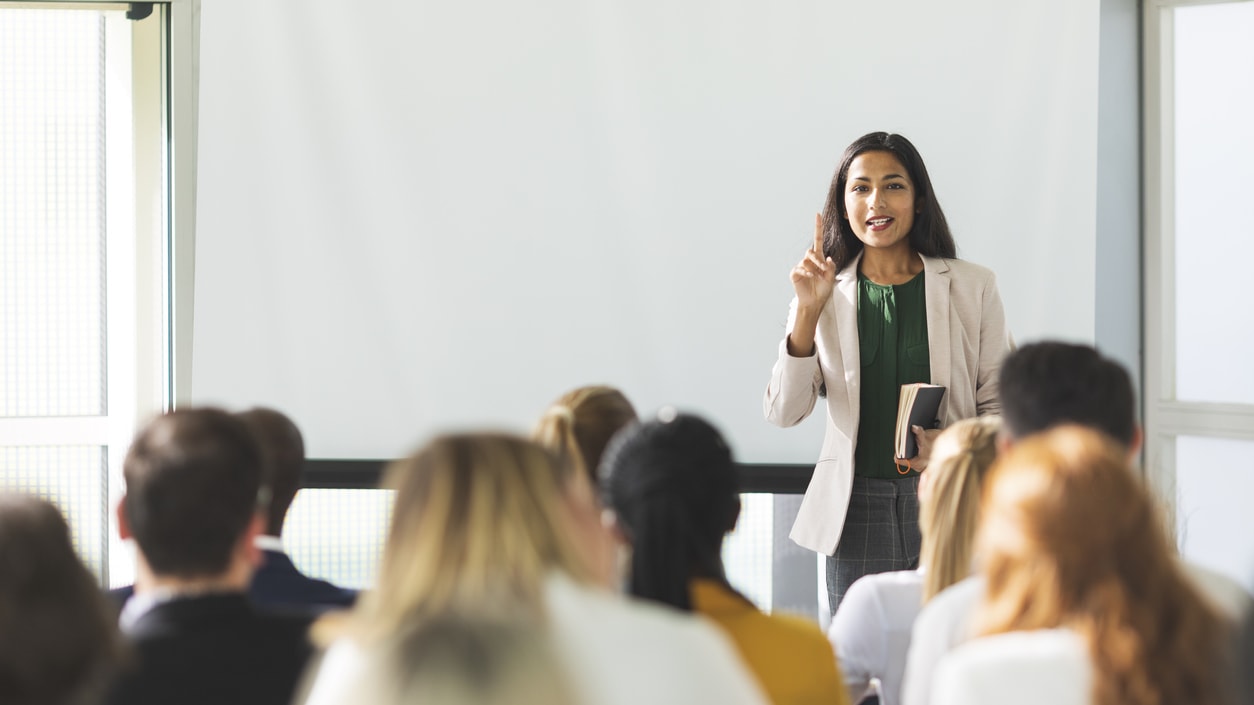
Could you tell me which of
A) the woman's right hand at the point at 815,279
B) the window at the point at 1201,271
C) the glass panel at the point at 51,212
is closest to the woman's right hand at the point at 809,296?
the woman's right hand at the point at 815,279

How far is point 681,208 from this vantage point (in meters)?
3.60

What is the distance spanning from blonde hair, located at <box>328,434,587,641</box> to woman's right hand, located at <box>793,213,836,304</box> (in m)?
1.66

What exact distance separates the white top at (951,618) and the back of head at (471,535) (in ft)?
1.74

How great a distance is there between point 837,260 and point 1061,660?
1.83 metres

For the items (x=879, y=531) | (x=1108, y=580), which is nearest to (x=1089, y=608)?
(x=1108, y=580)

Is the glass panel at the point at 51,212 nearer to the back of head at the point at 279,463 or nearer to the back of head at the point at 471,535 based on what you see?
the back of head at the point at 279,463

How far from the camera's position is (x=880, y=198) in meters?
2.76

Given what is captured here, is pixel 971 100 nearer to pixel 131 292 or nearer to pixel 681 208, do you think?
pixel 681 208

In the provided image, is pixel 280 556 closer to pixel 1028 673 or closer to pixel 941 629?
pixel 941 629

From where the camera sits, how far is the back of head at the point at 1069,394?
1.71 meters

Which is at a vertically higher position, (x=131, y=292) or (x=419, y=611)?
(x=131, y=292)

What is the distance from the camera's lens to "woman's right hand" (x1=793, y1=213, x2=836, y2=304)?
271 centimetres

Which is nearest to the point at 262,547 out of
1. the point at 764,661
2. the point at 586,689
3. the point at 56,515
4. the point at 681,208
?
the point at 56,515

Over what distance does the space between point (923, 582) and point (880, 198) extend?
1.23 m
